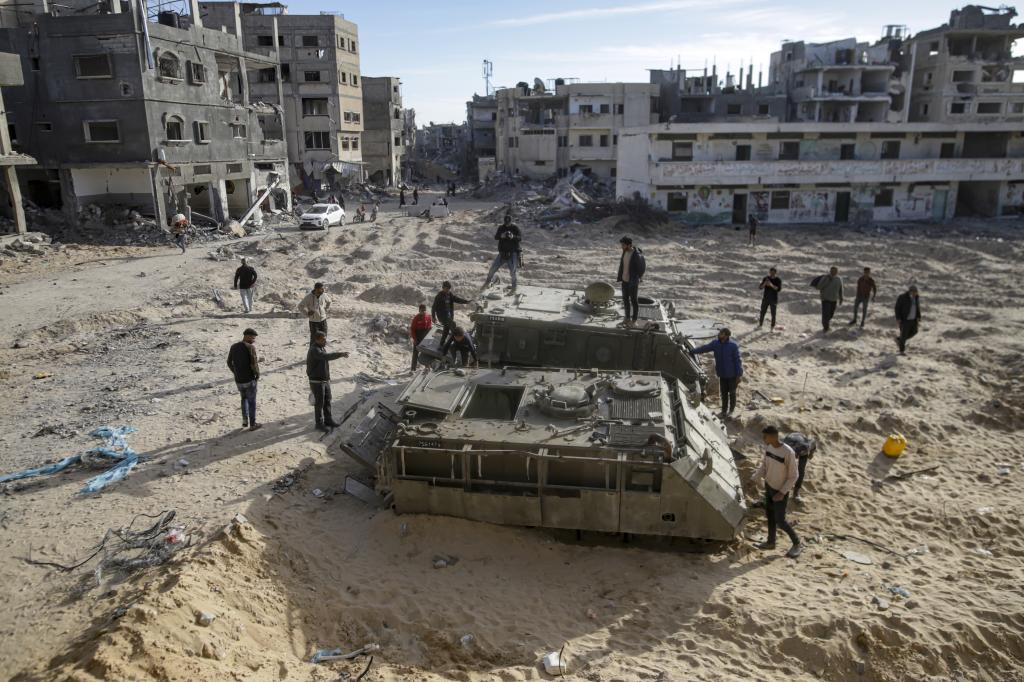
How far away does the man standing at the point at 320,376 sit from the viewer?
36.3ft

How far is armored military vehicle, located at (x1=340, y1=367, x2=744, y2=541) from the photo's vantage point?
789cm

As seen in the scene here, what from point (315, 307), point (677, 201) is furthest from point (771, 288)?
point (677, 201)

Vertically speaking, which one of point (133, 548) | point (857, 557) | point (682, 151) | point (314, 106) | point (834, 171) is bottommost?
point (857, 557)

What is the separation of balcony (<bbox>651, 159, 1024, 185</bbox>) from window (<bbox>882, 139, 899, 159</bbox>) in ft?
4.78

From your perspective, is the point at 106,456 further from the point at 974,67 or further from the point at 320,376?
the point at 974,67

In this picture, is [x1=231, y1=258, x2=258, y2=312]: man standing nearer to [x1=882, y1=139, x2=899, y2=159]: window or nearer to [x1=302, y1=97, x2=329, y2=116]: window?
[x1=882, y1=139, x2=899, y2=159]: window

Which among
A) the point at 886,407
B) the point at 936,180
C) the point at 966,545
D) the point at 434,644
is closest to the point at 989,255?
the point at 936,180

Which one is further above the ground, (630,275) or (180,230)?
(630,275)

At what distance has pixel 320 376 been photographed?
36.6 feet

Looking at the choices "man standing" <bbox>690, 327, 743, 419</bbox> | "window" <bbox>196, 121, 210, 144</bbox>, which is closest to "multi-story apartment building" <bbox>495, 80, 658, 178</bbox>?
"window" <bbox>196, 121, 210, 144</bbox>

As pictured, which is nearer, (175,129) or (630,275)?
(630,275)

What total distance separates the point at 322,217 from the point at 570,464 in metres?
29.4

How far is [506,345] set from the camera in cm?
1216

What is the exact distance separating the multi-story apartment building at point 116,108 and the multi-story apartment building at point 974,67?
152ft
